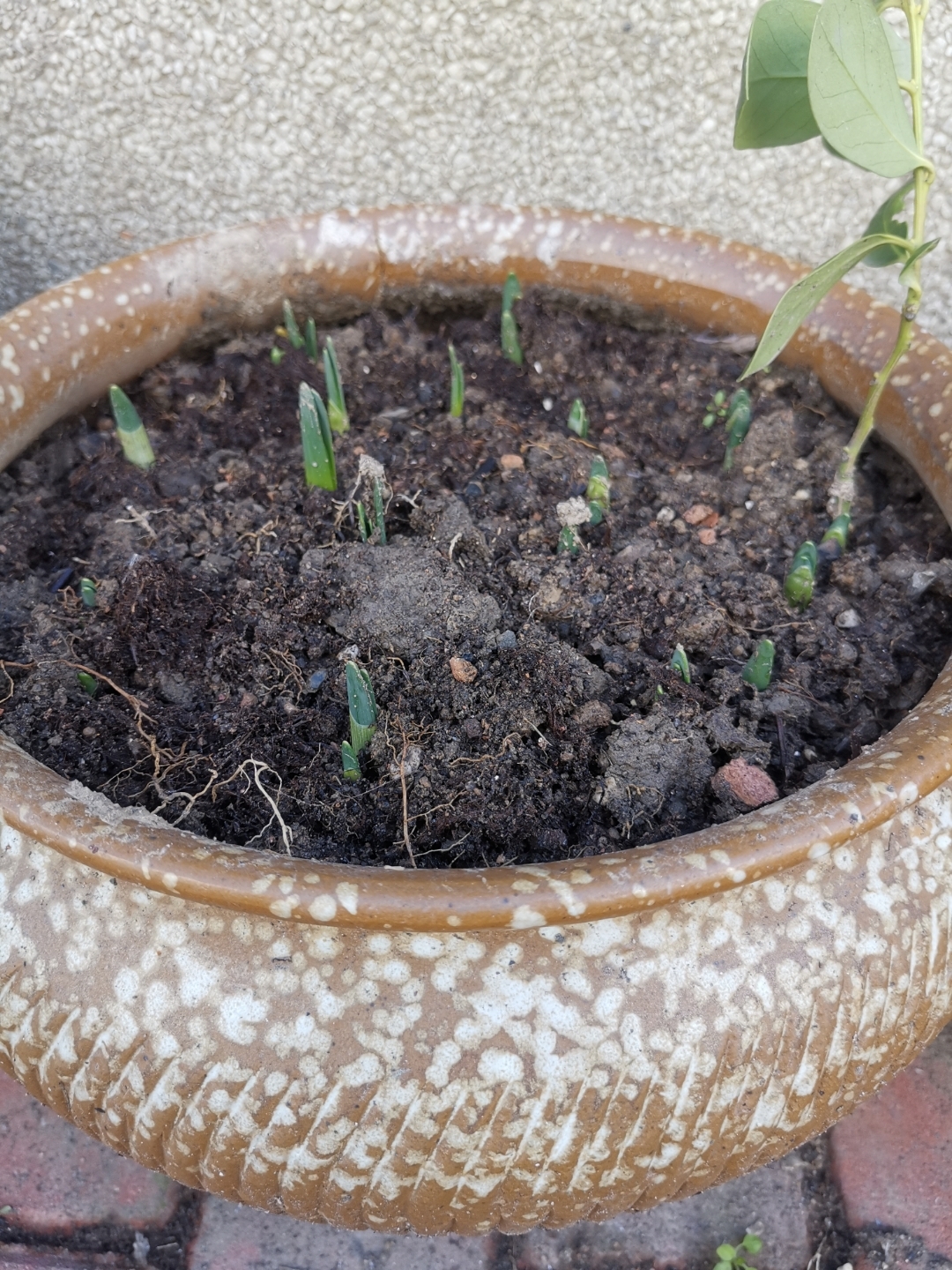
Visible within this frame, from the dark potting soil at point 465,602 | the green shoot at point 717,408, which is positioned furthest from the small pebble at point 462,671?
the green shoot at point 717,408

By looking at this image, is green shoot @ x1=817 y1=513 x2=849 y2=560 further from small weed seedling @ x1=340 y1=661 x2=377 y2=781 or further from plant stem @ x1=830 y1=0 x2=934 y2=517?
small weed seedling @ x1=340 y1=661 x2=377 y2=781

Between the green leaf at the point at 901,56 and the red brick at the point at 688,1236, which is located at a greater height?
the green leaf at the point at 901,56

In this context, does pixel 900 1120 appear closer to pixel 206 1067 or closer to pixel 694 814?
pixel 694 814

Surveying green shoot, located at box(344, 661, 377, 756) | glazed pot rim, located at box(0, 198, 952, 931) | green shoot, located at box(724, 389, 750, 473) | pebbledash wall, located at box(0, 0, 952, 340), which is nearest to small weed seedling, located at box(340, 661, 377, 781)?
green shoot, located at box(344, 661, 377, 756)

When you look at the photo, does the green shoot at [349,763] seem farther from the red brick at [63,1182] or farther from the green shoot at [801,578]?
the red brick at [63,1182]

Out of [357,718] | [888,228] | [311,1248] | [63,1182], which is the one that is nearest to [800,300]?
[888,228]

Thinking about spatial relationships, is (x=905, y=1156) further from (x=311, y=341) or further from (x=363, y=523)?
(x=311, y=341)

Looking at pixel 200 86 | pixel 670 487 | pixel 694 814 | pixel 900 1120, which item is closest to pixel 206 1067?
pixel 694 814
